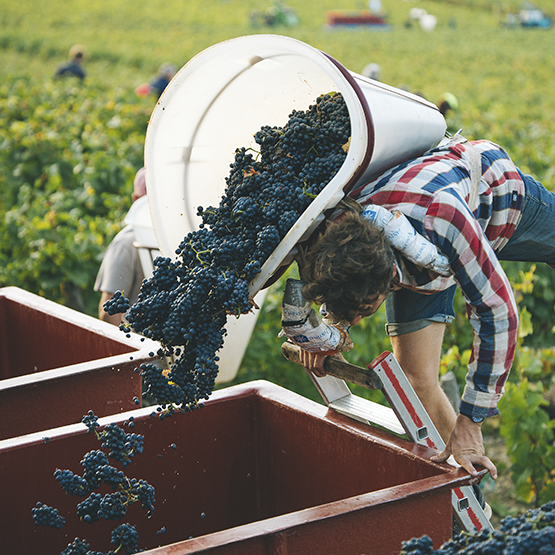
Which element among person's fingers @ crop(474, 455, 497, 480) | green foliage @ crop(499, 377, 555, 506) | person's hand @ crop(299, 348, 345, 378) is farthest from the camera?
green foliage @ crop(499, 377, 555, 506)

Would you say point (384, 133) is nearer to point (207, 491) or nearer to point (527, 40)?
point (207, 491)

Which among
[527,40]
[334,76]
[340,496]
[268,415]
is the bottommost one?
[340,496]

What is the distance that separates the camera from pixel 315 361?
7.36 ft

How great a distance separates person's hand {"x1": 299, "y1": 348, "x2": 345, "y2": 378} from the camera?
2.23 m

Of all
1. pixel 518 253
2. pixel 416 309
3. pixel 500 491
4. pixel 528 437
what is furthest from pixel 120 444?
pixel 500 491

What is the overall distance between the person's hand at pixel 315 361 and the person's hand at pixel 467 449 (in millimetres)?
452

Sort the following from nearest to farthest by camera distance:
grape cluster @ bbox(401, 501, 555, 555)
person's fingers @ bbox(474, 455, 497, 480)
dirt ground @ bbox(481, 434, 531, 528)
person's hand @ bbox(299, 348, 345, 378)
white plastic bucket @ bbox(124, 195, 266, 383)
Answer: grape cluster @ bbox(401, 501, 555, 555) → person's fingers @ bbox(474, 455, 497, 480) → person's hand @ bbox(299, 348, 345, 378) → white plastic bucket @ bbox(124, 195, 266, 383) → dirt ground @ bbox(481, 434, 531, 528)

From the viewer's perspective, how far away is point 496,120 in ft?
38.0

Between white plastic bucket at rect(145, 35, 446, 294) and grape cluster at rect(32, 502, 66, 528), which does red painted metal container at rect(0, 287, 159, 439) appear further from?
grape cluster at rect(32, 502, 66, 528)

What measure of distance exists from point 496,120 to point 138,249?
933 centimetres

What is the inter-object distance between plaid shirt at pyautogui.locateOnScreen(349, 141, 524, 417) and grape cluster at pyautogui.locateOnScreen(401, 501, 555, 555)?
1.63 ft

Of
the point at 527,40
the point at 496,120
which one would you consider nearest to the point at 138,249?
the point at 496,120

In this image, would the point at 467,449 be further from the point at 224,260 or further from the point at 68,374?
the point at 68,374

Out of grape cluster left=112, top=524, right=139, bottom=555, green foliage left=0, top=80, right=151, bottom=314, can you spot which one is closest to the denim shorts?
grape cluster left=112, top=524, right=139, bottom=555
